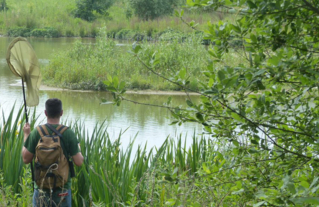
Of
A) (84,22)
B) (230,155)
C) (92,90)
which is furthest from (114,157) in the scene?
(84,22)

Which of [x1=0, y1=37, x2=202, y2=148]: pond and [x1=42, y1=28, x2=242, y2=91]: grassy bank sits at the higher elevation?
[x1=42, y1=28, x2=242, y2=91]: grassy bank

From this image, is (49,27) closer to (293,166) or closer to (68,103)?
(68,103)

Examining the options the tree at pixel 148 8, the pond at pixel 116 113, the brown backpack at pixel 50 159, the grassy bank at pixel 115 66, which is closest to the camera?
the brown backpack at pixel 50 159

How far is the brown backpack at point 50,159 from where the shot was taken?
11.3 ft

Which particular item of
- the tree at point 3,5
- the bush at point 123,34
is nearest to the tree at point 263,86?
the bush at point 123,34

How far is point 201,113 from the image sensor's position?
2.29m

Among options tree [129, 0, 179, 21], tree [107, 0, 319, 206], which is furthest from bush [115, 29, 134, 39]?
tree [107, 0, 319, 206]

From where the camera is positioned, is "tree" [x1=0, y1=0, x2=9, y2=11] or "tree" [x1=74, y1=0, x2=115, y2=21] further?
"tree" [x1=74, y1=0, x2=115, y2=21]

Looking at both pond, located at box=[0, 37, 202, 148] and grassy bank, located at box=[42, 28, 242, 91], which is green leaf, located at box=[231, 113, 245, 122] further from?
grassy bank, located at box=[42, 28, 242, 91]

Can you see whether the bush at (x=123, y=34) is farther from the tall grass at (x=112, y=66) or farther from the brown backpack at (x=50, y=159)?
the brown backpack at (x=50, y=159)

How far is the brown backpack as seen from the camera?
3459mm

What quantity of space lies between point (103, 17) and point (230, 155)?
38.3 m

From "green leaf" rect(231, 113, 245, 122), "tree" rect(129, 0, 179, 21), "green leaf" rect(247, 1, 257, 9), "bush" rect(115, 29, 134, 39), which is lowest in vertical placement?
"green leaf" rect(231, 113, 245, 122)

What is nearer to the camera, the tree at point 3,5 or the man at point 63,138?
the man at point 63,138
